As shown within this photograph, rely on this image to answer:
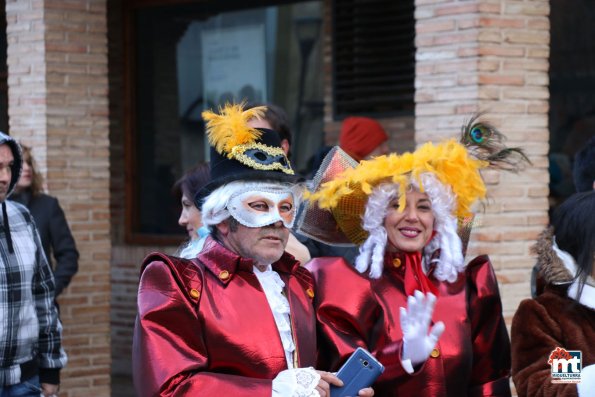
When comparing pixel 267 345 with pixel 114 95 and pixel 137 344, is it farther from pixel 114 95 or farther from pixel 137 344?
pixel 114 95

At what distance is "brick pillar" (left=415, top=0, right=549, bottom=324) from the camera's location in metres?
6.04

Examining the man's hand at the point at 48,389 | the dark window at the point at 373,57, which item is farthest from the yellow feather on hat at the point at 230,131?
the dark window at the point at 373,57

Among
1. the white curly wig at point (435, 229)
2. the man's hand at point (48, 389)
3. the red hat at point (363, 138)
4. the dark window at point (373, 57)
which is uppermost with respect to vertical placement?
the dark window at point (373, 57)

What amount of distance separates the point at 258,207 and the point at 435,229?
0.72 m

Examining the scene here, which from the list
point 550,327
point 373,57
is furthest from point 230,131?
point 373,57

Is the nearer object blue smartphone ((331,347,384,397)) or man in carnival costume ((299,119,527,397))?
blue smartphone ((331,347,384,397))

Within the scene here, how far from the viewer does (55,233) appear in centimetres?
733

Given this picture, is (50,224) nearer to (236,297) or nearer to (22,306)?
(22,306)

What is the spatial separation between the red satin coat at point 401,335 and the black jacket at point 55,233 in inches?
150

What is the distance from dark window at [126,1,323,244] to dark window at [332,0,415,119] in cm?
31

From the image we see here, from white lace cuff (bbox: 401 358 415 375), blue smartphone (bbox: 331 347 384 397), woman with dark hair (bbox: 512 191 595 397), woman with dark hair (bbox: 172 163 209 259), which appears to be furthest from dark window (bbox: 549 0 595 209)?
blue smartphone (bbox: 331 347 384 397)

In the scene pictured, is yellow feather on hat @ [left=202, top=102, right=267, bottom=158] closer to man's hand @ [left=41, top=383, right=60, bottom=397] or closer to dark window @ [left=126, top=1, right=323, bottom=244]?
man's hand @ [left=41, top=383, right=60, bottom=397]

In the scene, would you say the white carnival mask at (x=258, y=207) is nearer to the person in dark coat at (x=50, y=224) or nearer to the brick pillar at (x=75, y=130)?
the person in dark coat at (x=50, y=224)

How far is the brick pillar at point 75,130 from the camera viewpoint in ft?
26.3
